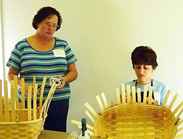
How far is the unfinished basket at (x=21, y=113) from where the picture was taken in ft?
4.46

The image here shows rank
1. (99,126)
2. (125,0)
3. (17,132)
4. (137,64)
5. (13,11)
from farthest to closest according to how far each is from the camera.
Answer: (13,11), (125,0), (137,64), (99,126), (17,132)

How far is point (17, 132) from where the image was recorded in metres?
1.37

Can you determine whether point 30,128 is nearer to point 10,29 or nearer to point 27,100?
point 27,100

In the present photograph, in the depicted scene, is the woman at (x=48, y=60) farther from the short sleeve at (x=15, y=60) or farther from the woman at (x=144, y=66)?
the woman at (x=144, y=66)

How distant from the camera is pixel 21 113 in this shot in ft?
4.83

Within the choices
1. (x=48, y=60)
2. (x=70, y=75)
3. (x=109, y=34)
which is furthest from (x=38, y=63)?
(x=109, y=34)

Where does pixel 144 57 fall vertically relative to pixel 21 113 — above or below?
above

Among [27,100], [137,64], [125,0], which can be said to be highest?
[125,0]

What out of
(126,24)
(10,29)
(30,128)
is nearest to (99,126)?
(30,128)

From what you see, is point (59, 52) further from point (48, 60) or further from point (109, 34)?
point (109, 34)

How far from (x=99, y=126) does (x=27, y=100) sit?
1.01 ft

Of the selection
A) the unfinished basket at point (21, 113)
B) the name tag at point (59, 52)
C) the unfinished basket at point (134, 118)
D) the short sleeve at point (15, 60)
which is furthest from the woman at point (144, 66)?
the unfinished basket at point (21, 113)

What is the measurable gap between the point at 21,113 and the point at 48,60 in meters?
0.88

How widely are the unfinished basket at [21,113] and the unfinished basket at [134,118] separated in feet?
0.53
